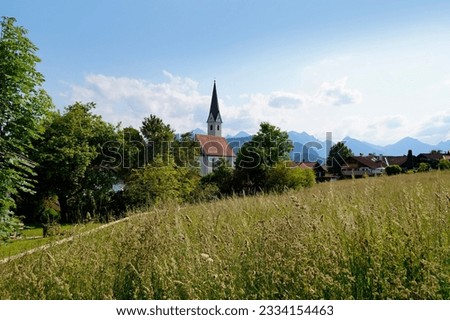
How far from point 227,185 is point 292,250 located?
38.9 m

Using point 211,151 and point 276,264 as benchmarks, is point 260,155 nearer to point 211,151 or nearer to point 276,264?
point 276,264

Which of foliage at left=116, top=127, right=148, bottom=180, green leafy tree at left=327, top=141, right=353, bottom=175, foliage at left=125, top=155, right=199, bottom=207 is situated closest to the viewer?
foliage at left=125, top=155, right=199, bottom=207

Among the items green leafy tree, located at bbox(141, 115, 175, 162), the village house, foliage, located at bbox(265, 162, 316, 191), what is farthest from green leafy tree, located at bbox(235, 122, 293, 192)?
the village house

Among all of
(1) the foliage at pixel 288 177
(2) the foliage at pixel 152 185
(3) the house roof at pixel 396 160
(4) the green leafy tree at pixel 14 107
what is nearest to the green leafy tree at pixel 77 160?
(2) the foliage at pixel 152 185

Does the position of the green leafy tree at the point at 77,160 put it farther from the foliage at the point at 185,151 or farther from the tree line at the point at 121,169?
the foliage at the point at 185,151

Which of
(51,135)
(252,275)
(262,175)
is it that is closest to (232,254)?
(252,275)

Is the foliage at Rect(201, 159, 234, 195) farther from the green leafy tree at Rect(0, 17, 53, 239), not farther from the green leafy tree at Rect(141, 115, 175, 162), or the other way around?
the green leafy tree at Rect(0, 17, 53, 239)

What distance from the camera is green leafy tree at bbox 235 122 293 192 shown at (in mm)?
40950

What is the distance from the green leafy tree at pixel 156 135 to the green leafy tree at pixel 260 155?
864 cm

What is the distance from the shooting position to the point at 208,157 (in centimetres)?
8300

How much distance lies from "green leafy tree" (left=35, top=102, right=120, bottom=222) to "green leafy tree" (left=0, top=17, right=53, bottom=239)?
70.1 feet

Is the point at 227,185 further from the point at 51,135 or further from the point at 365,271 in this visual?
the point at 365,271

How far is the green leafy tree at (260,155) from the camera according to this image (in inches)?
1612
